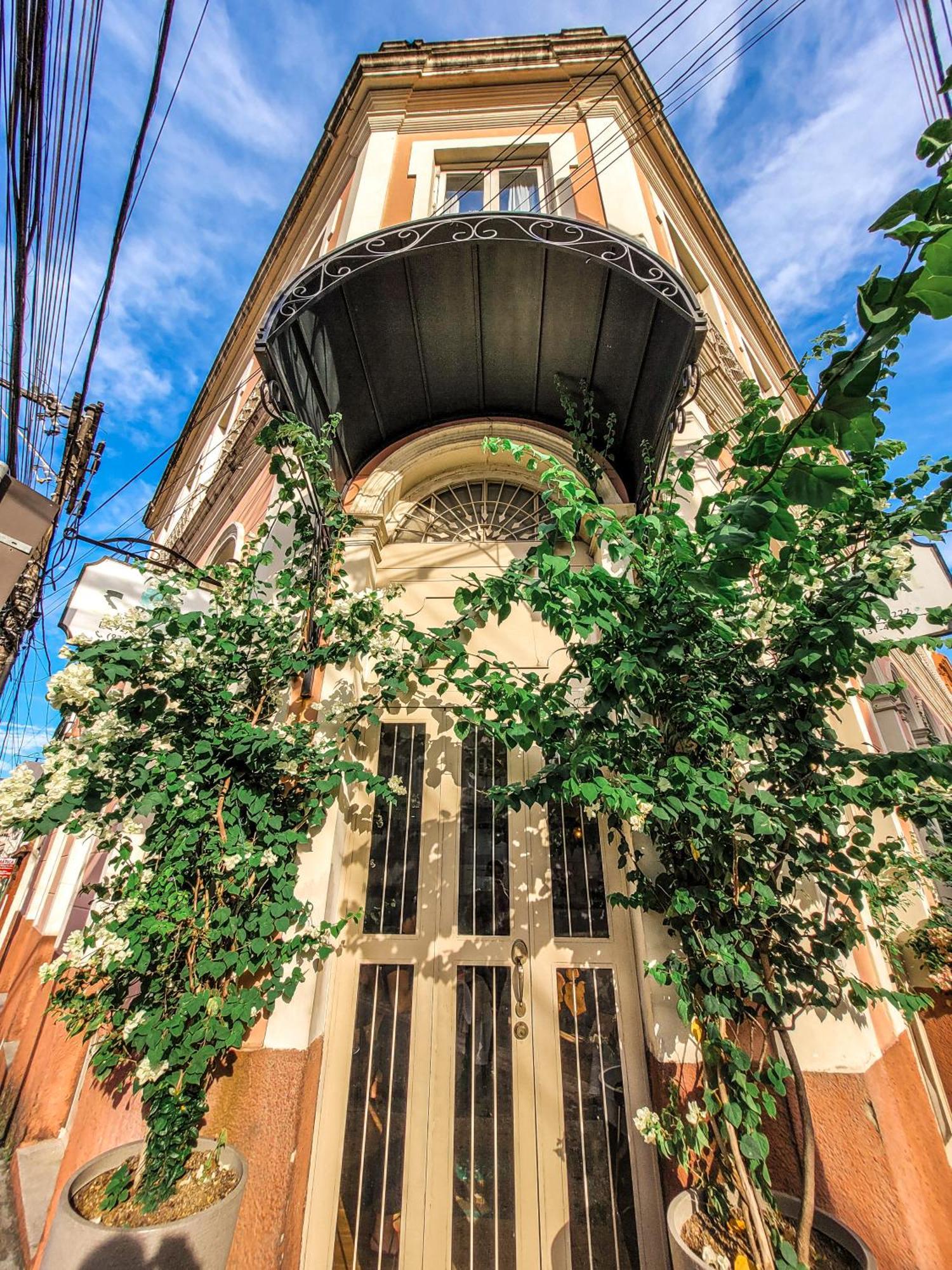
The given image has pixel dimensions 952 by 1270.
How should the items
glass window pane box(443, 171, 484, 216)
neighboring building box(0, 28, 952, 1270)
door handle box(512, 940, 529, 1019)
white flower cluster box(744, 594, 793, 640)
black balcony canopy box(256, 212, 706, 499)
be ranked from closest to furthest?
white flower cluster box(744, 594, 793, 640), neighboring building box(0, 28, 952, 1270), door handle box(512, 940, 529, 1019), black balcony canopy box(256, 212, 706, 499), glass window pane box(443, 171, 484, 216)

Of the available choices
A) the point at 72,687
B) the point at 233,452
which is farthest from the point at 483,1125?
the point at 233,452

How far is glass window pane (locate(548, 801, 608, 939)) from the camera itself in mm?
2984

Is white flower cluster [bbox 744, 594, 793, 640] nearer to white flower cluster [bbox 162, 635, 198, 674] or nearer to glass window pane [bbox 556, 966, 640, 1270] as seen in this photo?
glass window pane [bbox 556, 966, 640, 1270]

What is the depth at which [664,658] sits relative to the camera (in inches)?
84.2

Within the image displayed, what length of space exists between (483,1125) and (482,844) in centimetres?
131

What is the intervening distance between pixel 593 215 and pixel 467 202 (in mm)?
1425

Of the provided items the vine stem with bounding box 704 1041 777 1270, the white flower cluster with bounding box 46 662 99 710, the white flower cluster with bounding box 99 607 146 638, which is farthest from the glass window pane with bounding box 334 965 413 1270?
the white flower cluster with bounding box 99 607 146 638

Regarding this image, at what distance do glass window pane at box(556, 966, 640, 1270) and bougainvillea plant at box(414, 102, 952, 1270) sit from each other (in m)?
0.54

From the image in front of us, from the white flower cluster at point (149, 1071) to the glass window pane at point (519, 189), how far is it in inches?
288

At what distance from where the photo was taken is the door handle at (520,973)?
9.23ft

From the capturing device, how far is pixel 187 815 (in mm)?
2365

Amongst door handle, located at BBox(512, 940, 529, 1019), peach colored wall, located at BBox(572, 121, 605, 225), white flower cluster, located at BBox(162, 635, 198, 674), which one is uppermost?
peach colored wall, located at BBox(572, 121, 605, 225)

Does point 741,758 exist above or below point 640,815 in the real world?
above

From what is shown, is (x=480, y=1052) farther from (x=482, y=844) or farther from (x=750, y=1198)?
(x=750, y=1198)
